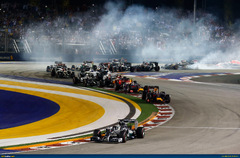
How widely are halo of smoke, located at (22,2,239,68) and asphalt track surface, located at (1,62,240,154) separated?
120 ft

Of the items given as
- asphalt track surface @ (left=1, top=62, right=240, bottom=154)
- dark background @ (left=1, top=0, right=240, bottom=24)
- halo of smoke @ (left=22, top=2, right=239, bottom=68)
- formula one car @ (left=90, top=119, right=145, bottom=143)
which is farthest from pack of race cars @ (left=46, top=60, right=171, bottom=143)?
dark background @ (left=1, top=0, right=240, bottom=24)

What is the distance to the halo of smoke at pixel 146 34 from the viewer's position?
55.7 m

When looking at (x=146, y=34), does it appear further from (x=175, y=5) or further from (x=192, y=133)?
(x=192, y=133)

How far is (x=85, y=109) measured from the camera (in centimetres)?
1719

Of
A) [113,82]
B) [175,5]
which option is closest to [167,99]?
[113,82]

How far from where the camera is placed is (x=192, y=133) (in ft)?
38.5

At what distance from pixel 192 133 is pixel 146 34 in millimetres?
49188

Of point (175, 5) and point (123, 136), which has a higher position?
point (175, 5)

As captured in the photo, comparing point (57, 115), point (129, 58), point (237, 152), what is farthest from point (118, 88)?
point (129, 58)

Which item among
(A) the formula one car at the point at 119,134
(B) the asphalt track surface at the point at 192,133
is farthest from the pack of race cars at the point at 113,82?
(A) the formula one car at the point at 119,134

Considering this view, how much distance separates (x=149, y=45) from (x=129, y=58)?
582 centimetres

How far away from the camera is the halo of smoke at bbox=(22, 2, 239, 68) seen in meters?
55.7

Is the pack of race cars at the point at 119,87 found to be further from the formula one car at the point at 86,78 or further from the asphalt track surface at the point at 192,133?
the asphalt track surface at the point at 192,133

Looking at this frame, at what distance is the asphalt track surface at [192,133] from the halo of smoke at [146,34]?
36.7 m
